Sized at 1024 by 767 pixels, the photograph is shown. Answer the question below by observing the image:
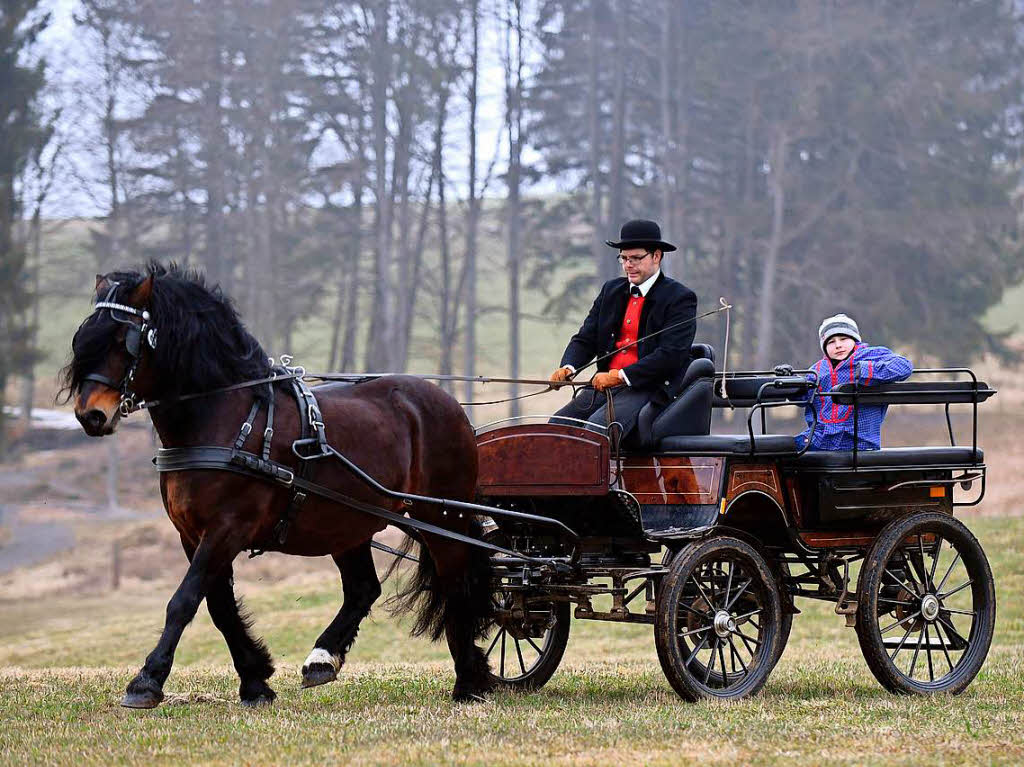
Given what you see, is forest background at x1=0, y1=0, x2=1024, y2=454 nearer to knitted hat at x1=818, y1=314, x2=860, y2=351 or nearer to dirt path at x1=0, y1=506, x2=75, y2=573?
dirt path at x1=0, y1=506, x2=75, y2=573

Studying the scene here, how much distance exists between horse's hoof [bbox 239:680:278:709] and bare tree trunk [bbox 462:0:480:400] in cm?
2525

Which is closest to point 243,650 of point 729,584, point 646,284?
point 729,584

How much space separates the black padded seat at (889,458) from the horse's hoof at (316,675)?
9.38ft

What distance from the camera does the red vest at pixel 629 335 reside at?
26.0 ft

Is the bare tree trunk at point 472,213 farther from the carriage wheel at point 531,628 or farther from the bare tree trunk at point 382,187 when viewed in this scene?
the carriage wheel at point 531,628

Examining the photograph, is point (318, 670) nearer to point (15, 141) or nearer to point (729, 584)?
point (729, 584)

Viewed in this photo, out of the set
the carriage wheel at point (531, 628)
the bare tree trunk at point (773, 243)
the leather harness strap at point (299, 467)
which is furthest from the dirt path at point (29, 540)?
the leather harness strap at point (299, 467)

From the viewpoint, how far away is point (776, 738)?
5836 mm

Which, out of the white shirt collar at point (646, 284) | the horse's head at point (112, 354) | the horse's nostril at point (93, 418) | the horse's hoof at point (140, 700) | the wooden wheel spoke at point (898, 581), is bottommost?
the horse's hoof at point (140, 700)

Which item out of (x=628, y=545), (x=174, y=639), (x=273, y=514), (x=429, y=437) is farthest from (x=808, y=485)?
(x=174, y=639)

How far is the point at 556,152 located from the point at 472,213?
114 inches

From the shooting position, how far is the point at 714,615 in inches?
287

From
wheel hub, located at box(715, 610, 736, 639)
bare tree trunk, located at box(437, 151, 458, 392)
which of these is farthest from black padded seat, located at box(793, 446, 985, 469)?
bare tree trunk, located at box(437, 151, 458, 392)

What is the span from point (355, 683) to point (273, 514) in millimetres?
2169
